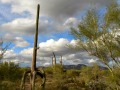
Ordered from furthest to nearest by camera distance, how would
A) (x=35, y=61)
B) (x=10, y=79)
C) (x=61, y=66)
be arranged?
(x=61, y=66) < (x=10, y=79) < (x=35, y=61)

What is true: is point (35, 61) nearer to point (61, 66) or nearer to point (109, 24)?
point (109, 24)

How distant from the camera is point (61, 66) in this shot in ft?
135

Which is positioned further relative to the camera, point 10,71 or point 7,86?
point 10,71

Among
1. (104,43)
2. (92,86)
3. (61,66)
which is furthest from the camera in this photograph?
(61,66)

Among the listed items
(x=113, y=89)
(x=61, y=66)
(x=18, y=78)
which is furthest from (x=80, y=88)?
(x=113, y=89)

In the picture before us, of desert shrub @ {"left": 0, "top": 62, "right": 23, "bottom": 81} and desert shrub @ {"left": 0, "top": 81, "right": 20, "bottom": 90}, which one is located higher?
desert shrub @ {"left": 0, "top": 62, "right": 23, "bottom": 81}

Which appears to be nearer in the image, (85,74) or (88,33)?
(88,33)

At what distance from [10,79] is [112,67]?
1068 centimetres

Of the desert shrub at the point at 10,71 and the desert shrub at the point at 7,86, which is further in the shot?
the desert shrub at the point at 10,71

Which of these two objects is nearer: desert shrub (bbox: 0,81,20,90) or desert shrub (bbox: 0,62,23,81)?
desert shrub (bbox: 0,81,20,90)

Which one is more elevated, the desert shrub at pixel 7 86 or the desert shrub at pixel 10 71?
the desert shrub at pixel 10 71

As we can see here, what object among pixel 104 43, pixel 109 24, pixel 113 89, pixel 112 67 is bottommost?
pixel 113 89

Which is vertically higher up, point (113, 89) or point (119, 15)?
point (119, 15)

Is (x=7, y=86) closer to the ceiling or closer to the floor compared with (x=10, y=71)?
closer to the floor
